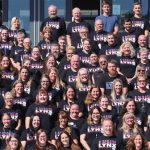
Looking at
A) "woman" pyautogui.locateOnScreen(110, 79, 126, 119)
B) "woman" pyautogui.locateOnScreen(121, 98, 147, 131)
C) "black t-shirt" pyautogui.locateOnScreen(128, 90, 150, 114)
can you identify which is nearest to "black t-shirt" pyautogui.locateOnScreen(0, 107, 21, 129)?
"woman" pyautogui.locateOnScreen(110, 79, 126, 119)

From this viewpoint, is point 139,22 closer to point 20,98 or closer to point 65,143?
point 20,98

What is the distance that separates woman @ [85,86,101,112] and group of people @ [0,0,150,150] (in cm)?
2

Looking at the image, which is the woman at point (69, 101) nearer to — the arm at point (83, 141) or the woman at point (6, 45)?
the arm at point (83, 141)

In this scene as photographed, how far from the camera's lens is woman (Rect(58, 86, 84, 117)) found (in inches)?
545

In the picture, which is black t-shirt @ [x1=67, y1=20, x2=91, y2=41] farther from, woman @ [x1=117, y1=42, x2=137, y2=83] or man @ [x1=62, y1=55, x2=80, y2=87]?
man @ [x1=62, y1=55, x2=80, y2=87]

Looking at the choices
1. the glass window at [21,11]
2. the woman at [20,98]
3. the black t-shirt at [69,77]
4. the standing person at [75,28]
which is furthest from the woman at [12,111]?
the glass window at [21,11]

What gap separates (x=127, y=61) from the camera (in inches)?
594

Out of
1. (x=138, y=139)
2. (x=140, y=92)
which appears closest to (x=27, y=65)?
(x=140, y=92)

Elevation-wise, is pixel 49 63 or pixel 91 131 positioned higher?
pixel 49 63

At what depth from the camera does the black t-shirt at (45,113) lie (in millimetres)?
13766

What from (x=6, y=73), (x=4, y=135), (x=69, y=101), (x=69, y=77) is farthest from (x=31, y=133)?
(x=6, y=73)

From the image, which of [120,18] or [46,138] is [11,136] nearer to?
[46,138]

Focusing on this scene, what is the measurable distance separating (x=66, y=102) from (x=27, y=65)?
1401mm

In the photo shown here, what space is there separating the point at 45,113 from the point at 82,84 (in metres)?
1.04
